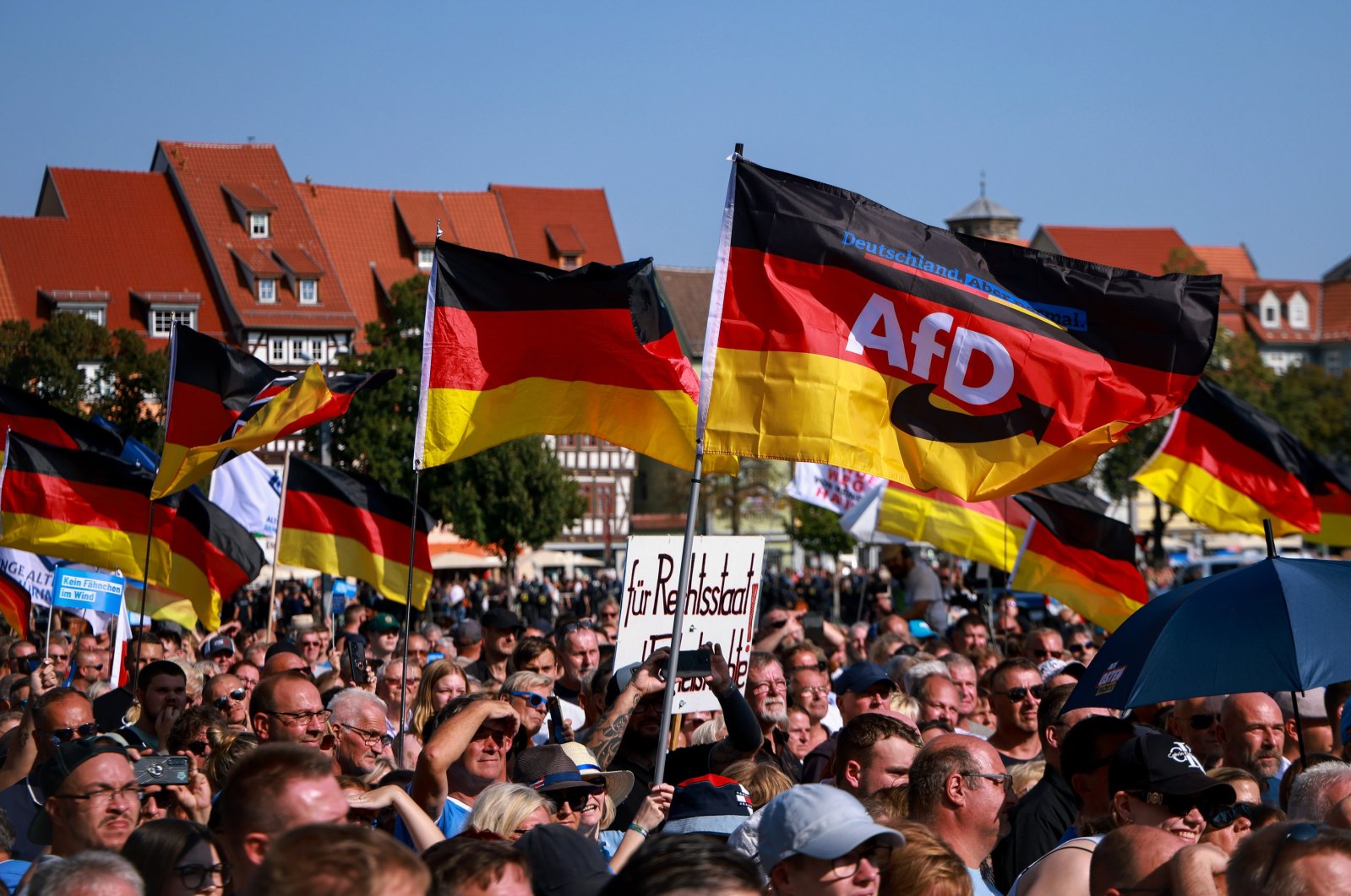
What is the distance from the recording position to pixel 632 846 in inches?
190

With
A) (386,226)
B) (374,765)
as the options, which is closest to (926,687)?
(374,765)

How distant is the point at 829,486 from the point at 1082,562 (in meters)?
6.98

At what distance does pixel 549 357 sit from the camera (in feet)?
26.1

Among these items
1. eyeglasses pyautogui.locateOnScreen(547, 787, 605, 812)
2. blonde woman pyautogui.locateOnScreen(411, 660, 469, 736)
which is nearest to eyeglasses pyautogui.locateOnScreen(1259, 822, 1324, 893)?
eyeglasses pyautogui.locateOnScreen(547, 787, 605, 812)

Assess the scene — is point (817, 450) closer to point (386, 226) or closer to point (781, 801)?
point (781, 801)

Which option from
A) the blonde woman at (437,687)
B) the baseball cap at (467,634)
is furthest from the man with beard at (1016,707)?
the baseball cap at (467,634)

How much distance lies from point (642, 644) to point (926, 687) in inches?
59.0

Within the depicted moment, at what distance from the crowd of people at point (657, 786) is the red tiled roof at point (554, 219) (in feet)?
225

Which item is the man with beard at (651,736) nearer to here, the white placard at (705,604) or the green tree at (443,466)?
the white placard at (705,604)

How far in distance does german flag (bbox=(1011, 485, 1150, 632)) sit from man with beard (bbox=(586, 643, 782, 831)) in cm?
681

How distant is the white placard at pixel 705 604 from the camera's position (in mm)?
7266

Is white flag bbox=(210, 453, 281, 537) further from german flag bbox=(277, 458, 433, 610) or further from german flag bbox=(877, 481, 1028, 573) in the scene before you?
german flag bbox=(877, 481, 1028, 573)

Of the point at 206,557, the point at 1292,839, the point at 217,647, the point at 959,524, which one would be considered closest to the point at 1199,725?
the point at 1292,839

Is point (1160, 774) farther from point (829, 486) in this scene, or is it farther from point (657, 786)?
point (829, 486)
